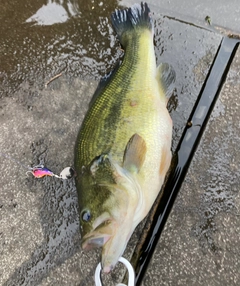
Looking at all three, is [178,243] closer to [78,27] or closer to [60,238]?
[60,238]

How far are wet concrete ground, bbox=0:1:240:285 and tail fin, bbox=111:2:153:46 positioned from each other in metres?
0.21

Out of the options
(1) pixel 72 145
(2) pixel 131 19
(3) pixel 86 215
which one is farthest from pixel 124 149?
(2) pixel 131 19

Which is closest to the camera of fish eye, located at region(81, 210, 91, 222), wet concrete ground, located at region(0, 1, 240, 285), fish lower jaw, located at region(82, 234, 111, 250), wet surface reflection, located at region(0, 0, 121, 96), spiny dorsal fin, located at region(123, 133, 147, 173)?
fish lower jaw, located at region(82, 234, 111, 250)

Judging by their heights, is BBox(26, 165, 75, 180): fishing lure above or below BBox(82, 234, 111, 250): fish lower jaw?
below

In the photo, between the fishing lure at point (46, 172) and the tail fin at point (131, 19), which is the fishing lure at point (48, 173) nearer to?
the fishing lure at point (46, 172)

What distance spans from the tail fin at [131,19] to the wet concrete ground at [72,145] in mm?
211

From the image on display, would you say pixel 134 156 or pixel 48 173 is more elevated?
pixel 134 156

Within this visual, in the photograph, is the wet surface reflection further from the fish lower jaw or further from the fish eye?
the fish lower jaw

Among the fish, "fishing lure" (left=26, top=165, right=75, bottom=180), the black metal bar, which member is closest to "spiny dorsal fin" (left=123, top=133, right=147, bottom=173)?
the fish

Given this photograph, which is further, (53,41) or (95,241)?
(53,41)

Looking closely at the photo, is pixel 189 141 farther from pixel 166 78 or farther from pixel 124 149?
pixel 124 149

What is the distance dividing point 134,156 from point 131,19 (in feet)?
4.13

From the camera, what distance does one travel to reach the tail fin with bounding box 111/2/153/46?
2863mm

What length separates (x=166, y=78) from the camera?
272 centimetres
